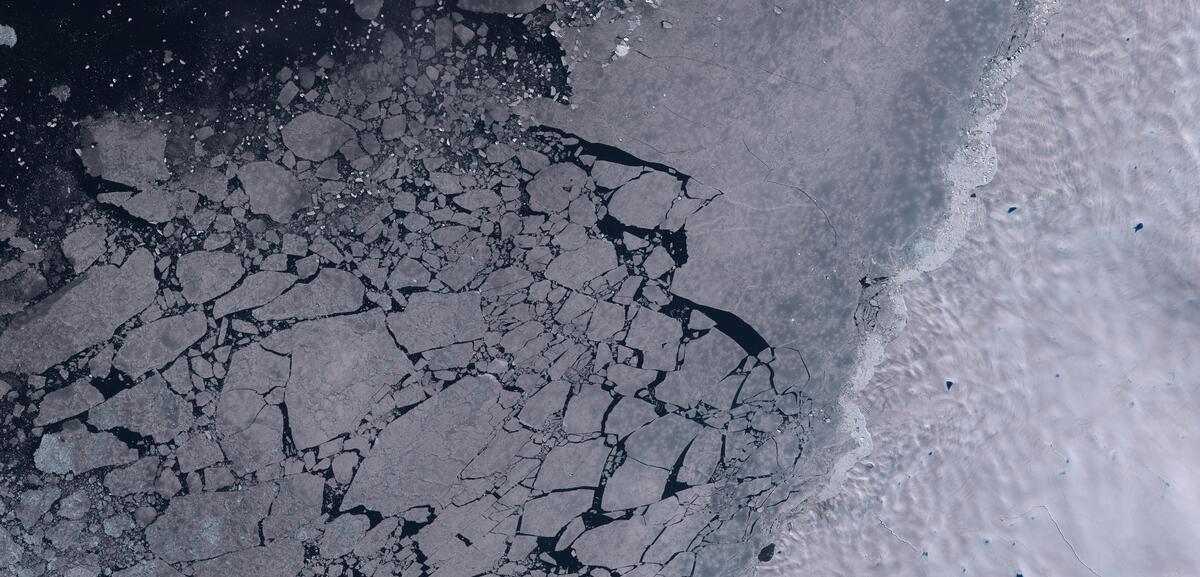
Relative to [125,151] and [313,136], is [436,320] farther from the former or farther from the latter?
[125,151]

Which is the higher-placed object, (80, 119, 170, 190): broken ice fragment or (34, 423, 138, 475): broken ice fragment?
(80, 119, 170, 190): broken ice fragment

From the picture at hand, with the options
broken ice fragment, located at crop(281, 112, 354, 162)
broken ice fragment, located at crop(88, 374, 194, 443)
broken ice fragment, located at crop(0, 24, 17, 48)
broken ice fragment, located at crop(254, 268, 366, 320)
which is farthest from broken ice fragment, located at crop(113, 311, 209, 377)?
broken ice fragment, located at crop(0, 24, 17, 48)

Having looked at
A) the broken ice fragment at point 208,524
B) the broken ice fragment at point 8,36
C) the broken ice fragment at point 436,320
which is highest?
the broken ice fragment at point 8,36

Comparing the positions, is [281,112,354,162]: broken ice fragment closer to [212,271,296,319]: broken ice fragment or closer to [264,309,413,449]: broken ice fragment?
[212,271,296,319]: broken ice fragment

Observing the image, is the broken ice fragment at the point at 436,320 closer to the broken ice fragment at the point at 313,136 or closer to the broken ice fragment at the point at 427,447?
the broken ice fragment at the point at 427,447

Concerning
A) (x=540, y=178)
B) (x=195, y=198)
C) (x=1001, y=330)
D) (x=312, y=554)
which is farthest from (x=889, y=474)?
(x=195, y=198)

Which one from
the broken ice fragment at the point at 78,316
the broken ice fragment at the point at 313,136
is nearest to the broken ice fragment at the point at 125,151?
the broken ice fragment at the point at 78,316

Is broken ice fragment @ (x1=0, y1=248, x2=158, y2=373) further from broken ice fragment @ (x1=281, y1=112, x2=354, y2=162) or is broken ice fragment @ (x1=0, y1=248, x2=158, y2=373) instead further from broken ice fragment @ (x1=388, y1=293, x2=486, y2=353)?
broken ice fragment @ (x1=388, y1=293, x2=486, y2=353)

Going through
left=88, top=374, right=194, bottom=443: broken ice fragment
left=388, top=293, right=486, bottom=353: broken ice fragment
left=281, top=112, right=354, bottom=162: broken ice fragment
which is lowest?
left=88, top=374, right=194, bottom=443: broken ice fragment

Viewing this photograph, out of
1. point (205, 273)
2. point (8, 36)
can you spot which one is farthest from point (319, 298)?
point (8, 36)

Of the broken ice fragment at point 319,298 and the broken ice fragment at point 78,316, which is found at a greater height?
the broken ice fragment at point 319,298

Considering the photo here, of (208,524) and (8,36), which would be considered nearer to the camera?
(8,36)

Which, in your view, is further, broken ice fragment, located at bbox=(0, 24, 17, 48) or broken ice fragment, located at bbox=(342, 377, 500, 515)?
broken ice fragment, located at bbox=(342, 377, 500, 515)
